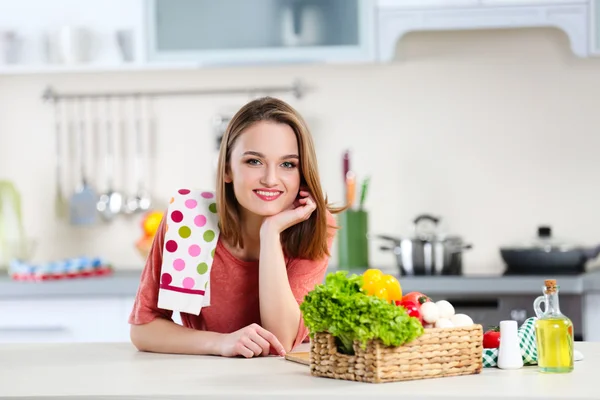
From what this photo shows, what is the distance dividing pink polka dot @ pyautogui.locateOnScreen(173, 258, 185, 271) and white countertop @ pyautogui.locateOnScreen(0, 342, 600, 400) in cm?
20

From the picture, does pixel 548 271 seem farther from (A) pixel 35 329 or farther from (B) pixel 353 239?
(A) pixel 35 329

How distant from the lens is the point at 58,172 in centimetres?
390

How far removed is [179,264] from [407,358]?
2.10ft

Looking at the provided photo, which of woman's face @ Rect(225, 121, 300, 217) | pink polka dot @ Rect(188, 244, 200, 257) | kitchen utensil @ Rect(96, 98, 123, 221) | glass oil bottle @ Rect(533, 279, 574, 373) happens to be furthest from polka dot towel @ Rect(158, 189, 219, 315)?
kitchen utensil @ Rect(96, 98, 123, 221)

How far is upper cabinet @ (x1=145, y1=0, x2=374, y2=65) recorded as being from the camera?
3.51 meters

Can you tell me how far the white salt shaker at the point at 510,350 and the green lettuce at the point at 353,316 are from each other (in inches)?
7.9

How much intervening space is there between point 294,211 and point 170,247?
258 millimetres

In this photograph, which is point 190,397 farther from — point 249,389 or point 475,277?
point 475,277

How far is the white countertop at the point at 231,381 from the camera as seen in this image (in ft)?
4.68

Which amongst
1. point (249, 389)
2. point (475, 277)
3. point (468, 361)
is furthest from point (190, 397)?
point (475, 277)

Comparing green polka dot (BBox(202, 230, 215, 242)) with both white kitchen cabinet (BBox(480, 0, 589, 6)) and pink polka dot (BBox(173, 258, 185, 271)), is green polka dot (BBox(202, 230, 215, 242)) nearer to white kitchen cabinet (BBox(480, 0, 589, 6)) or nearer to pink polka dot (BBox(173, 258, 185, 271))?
pink polka dot (BBox(173, 258, 185, 271))

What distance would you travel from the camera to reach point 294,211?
2.02 metres

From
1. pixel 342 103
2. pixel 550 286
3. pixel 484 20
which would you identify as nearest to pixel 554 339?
pixel 550 286

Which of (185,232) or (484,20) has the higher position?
(484,20)
